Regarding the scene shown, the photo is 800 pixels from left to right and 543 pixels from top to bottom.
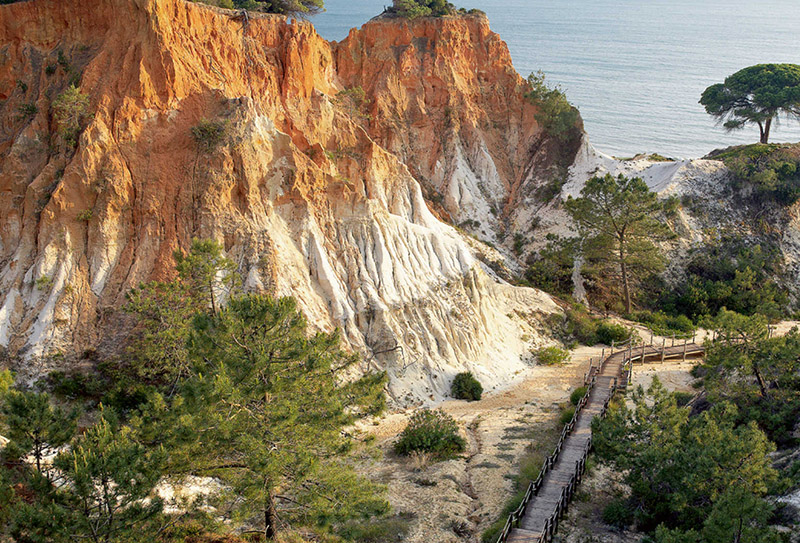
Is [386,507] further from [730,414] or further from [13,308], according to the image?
[13,308]

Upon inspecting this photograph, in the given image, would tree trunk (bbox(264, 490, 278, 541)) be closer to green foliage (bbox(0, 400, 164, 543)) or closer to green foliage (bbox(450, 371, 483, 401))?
green foliage (bbox(0, 400, 164, 543))

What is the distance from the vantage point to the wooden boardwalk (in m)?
17.7

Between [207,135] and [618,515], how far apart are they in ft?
76.1

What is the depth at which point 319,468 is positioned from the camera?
15.1 metres

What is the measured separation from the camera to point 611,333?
38.6 meters

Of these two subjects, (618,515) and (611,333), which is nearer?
(618,515)

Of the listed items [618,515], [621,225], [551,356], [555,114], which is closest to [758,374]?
[618,515]

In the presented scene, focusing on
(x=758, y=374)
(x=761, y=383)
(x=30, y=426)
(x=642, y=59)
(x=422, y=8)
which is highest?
(x=642, y=59)

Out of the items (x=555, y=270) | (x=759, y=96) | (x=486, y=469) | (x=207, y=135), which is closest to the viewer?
(x=486, y=469)

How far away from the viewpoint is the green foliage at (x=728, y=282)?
4291cm

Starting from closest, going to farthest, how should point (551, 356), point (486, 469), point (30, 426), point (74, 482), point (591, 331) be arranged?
point (74, 482)
point (30, 426)
point (486, 469)
point (551, 356)
point (591, 331)

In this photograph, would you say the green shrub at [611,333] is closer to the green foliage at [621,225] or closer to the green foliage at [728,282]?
the green foliage at [621,225]

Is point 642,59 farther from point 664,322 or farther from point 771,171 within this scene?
point 664,322

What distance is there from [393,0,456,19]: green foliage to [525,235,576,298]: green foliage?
22.8 metres
